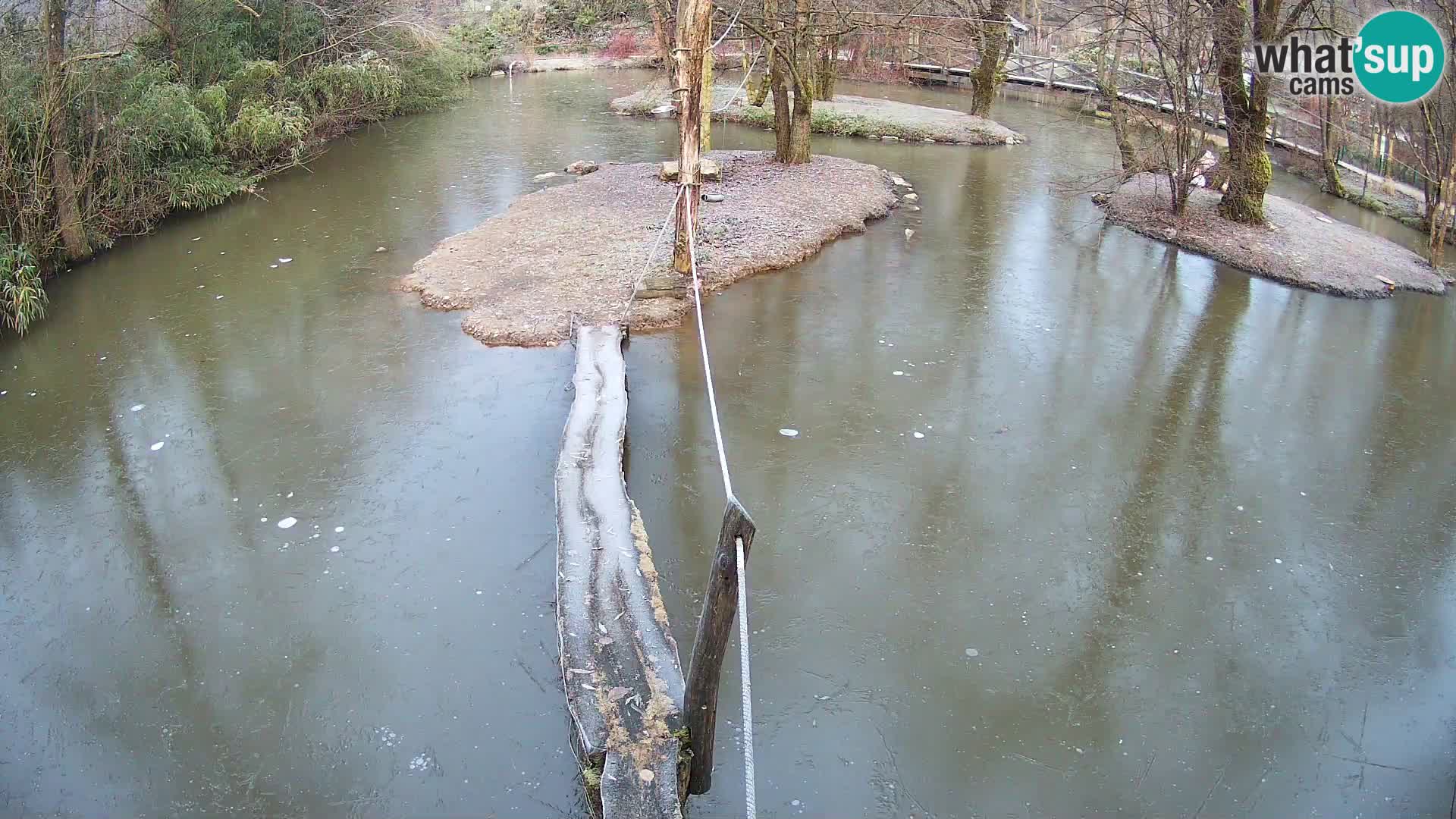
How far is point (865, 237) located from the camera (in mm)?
10938

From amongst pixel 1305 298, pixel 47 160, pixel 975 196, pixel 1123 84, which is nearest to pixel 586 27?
pixel 1123 84

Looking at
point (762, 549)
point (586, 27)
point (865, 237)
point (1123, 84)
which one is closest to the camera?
point (762, 549)

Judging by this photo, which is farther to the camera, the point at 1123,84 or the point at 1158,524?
the point at 1123,84

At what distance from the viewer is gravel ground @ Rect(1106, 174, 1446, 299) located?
980 cm

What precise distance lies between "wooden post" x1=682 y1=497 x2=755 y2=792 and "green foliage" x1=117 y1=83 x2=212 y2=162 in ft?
33.4

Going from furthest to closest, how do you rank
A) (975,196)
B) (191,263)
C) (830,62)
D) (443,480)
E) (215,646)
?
(830,62)
(975,196)
(191,263)
(443,480)
(215,646)

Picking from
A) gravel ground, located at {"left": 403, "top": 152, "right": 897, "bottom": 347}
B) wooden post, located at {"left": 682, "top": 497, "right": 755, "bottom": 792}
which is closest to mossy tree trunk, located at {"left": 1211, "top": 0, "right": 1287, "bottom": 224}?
gravel ground, located at {"left": 403, "top": 152, "right": 897, "bottom": 347}

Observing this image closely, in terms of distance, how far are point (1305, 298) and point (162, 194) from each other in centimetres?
1299

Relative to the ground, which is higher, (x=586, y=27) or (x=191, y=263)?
(x=586, y=27)

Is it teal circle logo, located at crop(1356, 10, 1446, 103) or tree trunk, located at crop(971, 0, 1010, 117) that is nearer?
teal circle logo, located at crop(1356, 10, 1446, 103)

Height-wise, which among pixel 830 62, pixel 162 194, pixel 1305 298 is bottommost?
pixel 1305 298

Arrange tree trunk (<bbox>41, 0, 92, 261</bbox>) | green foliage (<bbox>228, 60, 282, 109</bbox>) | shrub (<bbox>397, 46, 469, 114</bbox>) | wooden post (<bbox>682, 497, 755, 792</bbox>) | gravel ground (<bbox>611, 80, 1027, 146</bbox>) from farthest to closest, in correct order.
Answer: shrub (<bbox>397, 46, 469, 114</bbox>), gravel ground (<bbox>611, 80, 1027, 146</bbox>), green foliage (<bbox>228, 60, 282, 109</bbox>), tree trunk (<bbox>41, 0, 92, 261</bbox>), wooden post (<bbox>682, 497, 755, 792</bbox>)

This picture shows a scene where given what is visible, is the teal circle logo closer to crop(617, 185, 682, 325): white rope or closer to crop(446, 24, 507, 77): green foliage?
crop(617, 185, 682, 325): white rope

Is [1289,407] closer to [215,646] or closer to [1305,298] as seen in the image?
[1305,298]
